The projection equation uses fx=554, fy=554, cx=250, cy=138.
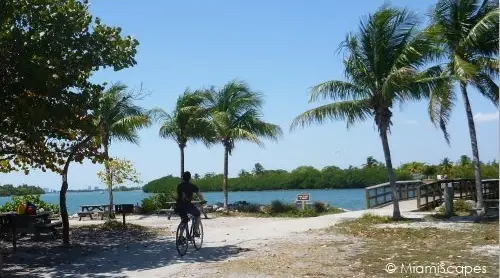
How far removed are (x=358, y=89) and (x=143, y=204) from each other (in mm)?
12587

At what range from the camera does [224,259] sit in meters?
10.9

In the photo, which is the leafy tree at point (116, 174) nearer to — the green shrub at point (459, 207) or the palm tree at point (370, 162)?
the green shrub at point (459, 207)

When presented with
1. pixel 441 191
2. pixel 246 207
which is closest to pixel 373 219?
pixel 441 191

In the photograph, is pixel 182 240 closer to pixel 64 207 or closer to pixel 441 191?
pixel 64 207

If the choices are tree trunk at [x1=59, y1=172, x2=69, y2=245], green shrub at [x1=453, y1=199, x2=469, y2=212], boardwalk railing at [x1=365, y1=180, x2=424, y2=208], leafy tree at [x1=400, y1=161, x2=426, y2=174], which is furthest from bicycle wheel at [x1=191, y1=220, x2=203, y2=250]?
leafy tree at [x1=400, y1=161, x2=426, y2=174]

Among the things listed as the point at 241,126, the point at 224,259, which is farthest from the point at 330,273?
the point at 241,126

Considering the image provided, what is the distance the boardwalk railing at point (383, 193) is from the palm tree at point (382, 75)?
18.6 feet

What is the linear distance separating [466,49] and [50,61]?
12707mm

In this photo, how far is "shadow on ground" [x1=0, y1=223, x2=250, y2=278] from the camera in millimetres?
10344

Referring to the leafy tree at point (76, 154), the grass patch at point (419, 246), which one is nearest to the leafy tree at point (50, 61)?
the leafy tree at point (76, 154)

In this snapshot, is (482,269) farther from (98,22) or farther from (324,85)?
(324,85)

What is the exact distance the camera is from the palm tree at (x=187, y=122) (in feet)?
90.1

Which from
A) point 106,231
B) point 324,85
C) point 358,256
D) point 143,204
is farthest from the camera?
point 143,204

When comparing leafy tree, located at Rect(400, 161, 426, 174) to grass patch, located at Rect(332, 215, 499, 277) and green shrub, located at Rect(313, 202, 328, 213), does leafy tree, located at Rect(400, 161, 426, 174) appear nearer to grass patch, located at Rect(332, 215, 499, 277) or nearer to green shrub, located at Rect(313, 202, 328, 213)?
green shrub, located at Rect(313, 202, 328, 213)
